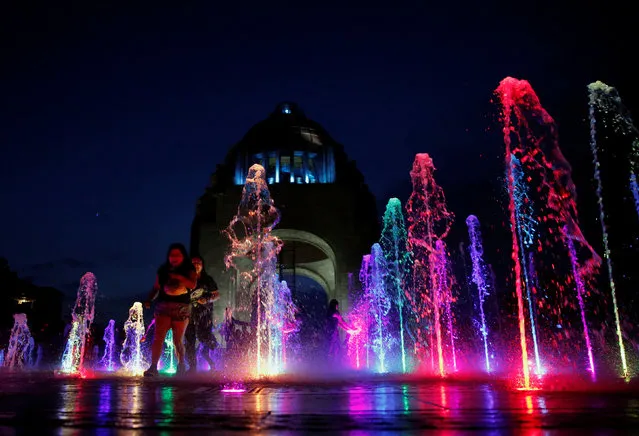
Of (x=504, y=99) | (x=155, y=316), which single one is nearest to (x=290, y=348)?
(x=504, y=99)

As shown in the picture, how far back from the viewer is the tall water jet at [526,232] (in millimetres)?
9008

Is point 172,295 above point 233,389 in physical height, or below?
above

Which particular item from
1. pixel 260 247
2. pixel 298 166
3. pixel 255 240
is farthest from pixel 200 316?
pixel 298 166

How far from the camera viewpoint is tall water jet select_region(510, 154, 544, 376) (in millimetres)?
9008

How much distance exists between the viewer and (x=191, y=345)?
8.24m

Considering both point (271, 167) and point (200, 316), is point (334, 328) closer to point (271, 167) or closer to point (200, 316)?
point (200, 316)

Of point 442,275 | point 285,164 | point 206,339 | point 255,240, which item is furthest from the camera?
point 285,164

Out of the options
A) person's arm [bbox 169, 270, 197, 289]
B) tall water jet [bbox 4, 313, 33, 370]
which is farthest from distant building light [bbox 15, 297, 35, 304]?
person's arm [bbox 169, 270, 197, 289]

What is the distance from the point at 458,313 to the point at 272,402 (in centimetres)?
2135

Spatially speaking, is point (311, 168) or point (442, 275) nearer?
point (442, 275)

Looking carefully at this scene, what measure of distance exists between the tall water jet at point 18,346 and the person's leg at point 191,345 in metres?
20.8

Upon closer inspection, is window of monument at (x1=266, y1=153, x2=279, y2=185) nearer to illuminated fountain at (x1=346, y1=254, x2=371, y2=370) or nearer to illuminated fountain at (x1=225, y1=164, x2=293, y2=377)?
illuminated fountain at (x1=225, y1=164, x2=293, y2=377)

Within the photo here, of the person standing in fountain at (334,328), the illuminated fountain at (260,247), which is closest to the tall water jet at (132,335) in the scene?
the illuminated fountain at (260,247)

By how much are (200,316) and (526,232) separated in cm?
1112
